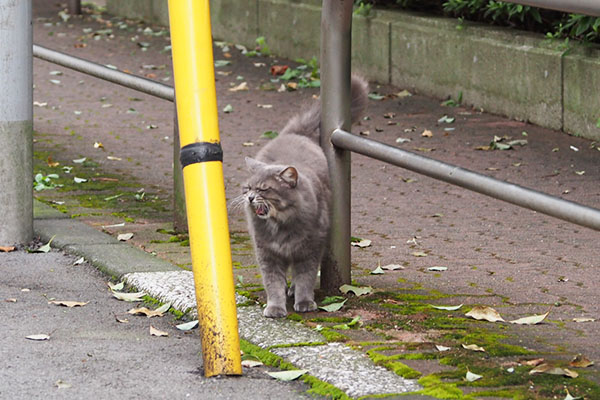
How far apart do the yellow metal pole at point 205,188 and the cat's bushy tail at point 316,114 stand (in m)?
1.18

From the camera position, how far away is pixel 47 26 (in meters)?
15.3

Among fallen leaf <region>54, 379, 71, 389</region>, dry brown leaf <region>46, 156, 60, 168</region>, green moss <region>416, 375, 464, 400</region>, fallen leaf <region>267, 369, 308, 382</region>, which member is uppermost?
green moss <region>416, 375, 464, 400</region>

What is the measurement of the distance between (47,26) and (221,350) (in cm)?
1273

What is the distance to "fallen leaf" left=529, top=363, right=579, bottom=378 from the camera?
123 inches

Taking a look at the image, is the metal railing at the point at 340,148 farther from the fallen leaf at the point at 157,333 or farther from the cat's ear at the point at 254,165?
the fallen leaf at the point at 157,333

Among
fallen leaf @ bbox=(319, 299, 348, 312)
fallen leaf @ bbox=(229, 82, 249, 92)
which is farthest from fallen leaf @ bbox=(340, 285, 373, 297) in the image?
fallen leaf @ bbox=(229, 82, 249, 92)

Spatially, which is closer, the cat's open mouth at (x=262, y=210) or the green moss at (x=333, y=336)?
the green moss at (x=333, y=336)

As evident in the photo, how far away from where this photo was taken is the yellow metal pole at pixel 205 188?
10.9 ft

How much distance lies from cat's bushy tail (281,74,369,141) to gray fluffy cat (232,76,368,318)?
0.30m

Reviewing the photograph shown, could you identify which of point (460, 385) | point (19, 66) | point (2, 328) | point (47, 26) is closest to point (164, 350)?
point (2, 328)

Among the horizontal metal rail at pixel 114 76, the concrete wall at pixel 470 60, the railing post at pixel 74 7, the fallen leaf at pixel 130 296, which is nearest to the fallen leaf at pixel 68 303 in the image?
the fallen leaf at pixel 130 296

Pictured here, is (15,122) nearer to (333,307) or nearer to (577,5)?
(333,307)

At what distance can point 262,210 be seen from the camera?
13.5 ft

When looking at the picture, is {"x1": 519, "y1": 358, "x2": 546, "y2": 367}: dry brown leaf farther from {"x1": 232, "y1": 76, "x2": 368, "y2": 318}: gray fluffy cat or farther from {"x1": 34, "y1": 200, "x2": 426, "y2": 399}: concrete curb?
{"x1": 232, "y1": 76, "x2": 368, "y2": 318}: gray fluffy cat
